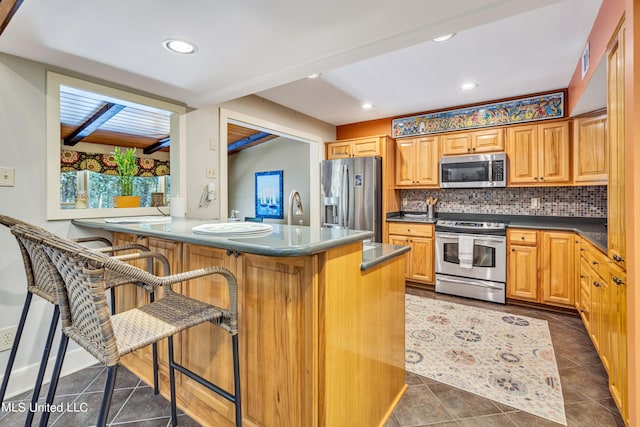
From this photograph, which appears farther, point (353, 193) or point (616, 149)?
point (353, 193)

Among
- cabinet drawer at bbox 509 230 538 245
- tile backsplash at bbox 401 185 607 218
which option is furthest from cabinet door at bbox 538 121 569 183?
cabinet drawer at bbox 509 230 538 245

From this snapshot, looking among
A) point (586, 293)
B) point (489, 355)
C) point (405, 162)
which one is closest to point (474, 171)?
point (405, 162)

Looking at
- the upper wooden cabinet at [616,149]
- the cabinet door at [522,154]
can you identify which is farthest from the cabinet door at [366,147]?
the upper wooden cabinet at [616,149]

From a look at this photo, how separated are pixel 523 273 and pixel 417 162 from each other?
72.4 inches

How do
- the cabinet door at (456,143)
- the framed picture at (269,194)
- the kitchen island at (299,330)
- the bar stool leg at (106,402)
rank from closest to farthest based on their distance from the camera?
the bar stool leg at (106,402) → the kitchen island at (299,330) → the cabinet door at (456,143) → the framed picture at (269,194)

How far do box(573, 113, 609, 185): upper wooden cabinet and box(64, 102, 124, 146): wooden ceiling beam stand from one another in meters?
4.71

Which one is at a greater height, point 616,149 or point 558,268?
point 616,149

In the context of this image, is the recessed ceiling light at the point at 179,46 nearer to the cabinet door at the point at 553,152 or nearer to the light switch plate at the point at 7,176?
the light switch plate at the point at 7,176

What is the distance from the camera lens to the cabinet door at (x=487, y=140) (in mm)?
3684

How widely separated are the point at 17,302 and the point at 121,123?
3019 mm

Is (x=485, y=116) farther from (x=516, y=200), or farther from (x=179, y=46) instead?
(x=179, y=46)

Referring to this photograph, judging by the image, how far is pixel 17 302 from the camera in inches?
77.5

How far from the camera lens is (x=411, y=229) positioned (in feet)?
13.4

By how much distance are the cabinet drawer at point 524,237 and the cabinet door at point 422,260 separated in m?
0.89
